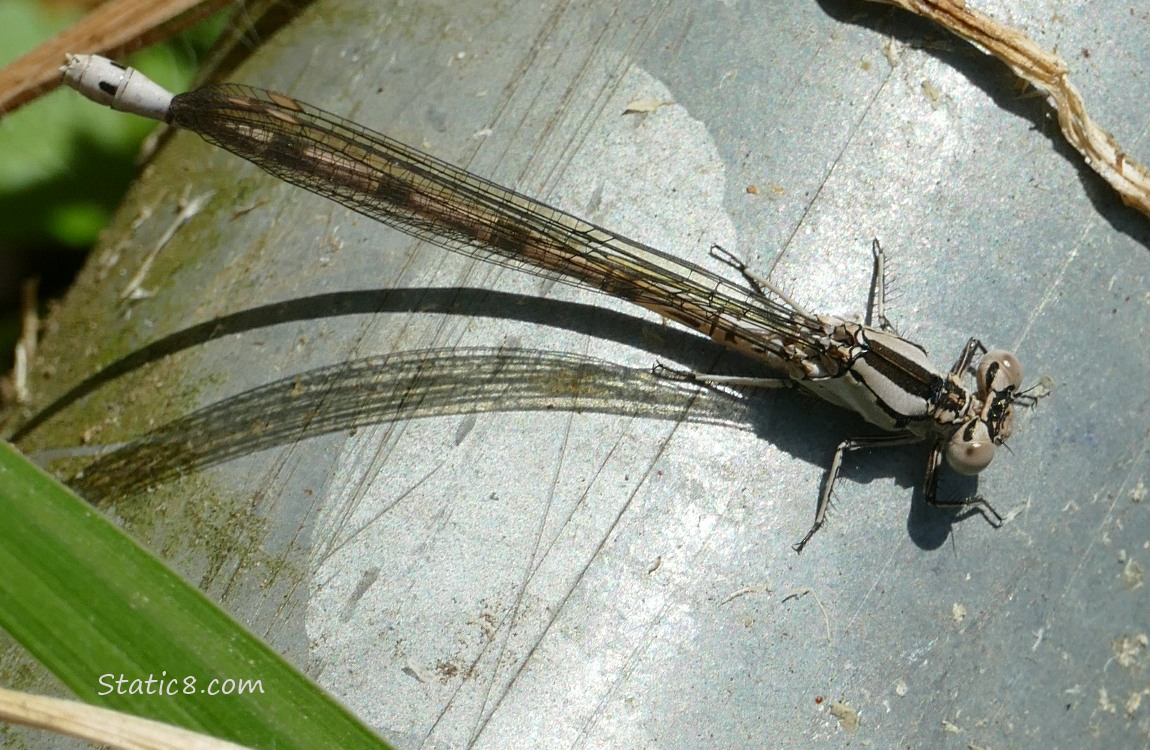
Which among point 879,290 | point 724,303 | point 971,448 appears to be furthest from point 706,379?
point 971,448

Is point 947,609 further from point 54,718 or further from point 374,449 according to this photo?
point 54,718

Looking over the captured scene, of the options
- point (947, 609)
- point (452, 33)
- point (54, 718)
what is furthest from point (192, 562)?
point (947, 609)

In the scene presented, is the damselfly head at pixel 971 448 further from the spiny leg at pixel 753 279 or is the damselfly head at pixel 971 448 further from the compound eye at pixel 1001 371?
the spiny leg at pixel 753 279

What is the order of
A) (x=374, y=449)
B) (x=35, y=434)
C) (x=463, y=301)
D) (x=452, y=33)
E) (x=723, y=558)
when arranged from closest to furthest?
(x=723, y=558) → (x=374, y=449) → (x=463, y=301) → (x=452, y=33) → (x=35, y=434)

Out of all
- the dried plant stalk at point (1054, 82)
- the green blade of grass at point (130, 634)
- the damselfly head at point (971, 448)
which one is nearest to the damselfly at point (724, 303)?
the damselfly head at point (971, 448)

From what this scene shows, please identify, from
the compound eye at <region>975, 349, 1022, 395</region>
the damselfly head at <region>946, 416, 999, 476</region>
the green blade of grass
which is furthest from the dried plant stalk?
the green blade of grass

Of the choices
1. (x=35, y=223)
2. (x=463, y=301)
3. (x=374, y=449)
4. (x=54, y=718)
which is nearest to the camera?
(x=54, y=718)

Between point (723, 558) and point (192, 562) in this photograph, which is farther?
point (192, 562)
